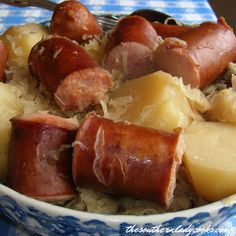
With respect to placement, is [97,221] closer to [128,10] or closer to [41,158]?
[41,158]

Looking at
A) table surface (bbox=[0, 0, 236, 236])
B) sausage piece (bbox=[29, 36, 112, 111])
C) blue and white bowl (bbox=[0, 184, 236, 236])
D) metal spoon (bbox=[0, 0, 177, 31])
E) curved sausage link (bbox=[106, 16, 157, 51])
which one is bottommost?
table surface (bbox=[0, 0, 236, 236])

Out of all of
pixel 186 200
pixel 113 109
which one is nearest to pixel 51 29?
pixel 113 109

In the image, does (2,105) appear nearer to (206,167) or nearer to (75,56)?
(75,56)

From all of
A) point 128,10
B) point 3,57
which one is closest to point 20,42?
point 3,57

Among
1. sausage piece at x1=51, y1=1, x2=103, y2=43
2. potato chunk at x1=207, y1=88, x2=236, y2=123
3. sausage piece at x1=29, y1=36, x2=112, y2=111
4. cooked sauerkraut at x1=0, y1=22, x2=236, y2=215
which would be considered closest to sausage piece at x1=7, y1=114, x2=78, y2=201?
cooked sauerkraut at x1=0, y1=22, x2=236, y2=215

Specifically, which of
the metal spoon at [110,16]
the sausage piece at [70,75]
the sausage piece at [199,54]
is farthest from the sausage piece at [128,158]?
the metal spoon at [110,16]

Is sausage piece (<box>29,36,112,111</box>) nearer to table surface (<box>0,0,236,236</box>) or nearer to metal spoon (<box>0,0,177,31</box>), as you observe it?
metal spoon (<box>0,0,177,31</box>)
